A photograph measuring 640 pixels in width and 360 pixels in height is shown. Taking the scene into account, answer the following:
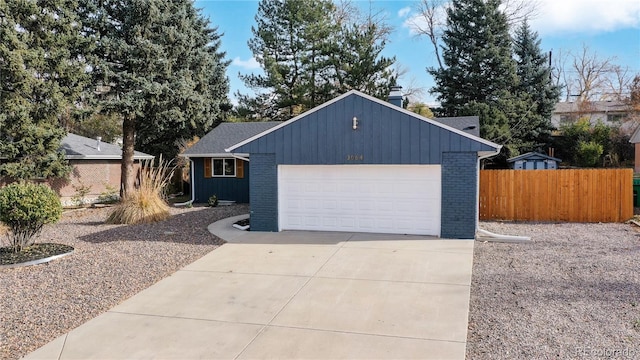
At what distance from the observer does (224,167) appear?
18.2 metres

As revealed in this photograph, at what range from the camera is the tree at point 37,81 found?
47.0 ft

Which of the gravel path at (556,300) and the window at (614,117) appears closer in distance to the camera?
the gravel path at (556,300)

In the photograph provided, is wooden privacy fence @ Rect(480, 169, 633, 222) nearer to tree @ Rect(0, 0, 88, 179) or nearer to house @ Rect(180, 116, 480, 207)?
house @ Rect(180, 116, 480, 207)

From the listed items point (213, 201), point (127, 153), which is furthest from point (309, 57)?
point (213, 201)

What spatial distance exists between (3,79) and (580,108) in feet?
124

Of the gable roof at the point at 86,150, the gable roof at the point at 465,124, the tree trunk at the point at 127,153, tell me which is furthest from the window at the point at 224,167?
the gable roof at the point at 465,124

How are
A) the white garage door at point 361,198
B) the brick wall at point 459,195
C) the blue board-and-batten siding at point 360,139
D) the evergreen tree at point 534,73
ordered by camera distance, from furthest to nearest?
the evergreen tree at point 534,73
the white garage door at point 361,198
the blue board-and-batten siding at point 360,139
the brick wall at point 459,195

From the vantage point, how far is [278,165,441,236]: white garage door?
1041 cm

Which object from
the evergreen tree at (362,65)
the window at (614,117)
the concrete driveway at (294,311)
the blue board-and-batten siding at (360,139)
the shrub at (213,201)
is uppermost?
the evergreen tree at (362,65)

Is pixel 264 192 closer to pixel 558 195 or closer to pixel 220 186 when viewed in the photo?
pixel 220 186

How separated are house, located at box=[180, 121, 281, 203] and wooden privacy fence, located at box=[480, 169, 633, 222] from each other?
9350 mm

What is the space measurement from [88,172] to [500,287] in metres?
18.3

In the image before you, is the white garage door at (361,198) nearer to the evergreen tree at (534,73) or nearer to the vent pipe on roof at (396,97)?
the vent pipe on roof at (396,97)

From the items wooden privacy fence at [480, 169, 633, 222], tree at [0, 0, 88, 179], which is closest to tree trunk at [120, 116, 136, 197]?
tree at [0, 0, 88, 179]
